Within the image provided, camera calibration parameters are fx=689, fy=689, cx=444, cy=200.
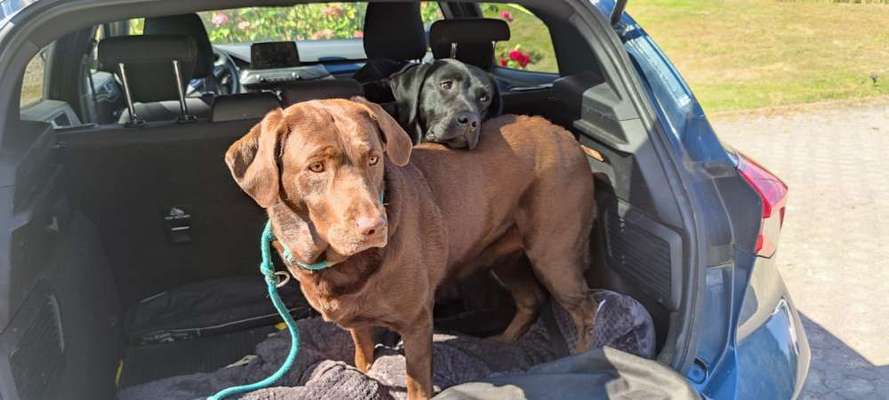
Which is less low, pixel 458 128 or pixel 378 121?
pixel 378 121

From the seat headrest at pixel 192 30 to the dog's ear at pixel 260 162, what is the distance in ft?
8.99

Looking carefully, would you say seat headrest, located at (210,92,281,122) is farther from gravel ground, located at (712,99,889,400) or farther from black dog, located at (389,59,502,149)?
gravel ground, located at (712,99,889,400)

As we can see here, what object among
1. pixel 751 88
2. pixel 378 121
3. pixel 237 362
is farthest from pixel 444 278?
pixel 751 88

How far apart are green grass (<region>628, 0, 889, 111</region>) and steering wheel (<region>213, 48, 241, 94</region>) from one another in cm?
672

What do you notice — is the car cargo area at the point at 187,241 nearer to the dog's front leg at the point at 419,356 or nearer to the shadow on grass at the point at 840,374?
the dog's front leg at the point at 419,356

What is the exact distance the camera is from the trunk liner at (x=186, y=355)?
313 cm

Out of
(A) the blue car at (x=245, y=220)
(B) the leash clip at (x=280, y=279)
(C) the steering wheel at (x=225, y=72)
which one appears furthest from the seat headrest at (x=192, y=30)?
(B) the leash clip at (x=280, y=279)

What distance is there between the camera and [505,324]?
11.5 ft

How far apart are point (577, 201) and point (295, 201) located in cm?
120

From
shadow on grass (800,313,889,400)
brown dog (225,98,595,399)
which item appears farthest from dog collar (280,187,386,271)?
shadow on grass (800,313,889,400)

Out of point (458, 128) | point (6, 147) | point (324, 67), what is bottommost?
point (324, 67)

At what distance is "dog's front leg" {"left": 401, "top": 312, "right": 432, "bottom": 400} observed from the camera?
2500mm

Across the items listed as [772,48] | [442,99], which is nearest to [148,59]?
[442,99]

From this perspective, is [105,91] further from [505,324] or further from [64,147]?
[505,324]
